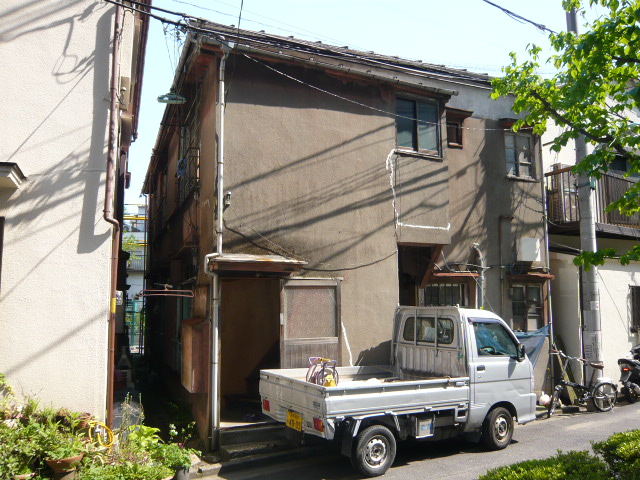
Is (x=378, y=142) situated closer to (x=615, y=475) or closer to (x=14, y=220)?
(x=14, y=220)

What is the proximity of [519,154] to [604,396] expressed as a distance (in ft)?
21.3

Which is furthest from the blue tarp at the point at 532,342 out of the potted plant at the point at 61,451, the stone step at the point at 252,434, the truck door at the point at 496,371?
the potted plant at the point at 61,451

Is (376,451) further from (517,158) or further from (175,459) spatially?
(517,158)

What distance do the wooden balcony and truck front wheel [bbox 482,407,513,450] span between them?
7.45 m

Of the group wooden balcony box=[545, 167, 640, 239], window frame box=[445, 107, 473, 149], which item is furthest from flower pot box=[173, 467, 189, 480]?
wooden balcony box=[545, 167, 640, 239]

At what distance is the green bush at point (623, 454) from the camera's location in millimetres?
5064

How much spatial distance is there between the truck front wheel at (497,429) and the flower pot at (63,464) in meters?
6.34

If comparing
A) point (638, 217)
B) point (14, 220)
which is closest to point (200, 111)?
point (14, 220)

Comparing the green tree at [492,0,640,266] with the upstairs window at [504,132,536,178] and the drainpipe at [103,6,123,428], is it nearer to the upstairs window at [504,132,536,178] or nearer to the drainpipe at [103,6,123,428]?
the drainpipe at [103,6,123,428]

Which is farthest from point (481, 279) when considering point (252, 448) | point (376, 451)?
point (252, 448)

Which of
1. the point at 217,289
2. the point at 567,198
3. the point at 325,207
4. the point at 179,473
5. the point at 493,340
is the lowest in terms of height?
the point at 179,473

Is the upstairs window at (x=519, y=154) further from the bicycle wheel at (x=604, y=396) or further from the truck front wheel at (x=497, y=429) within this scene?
the truck front wheel at (x=497, y=429)

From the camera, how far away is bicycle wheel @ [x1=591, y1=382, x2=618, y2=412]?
39.5ft

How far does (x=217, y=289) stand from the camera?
9320 mm
